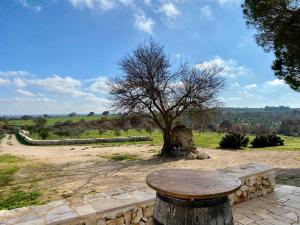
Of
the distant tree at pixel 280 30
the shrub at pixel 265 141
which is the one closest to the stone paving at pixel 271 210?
the distant tree at pixel 280 30

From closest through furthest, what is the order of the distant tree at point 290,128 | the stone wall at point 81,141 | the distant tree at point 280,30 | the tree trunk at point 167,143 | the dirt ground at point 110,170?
the dirt ground at point 110,170
the distant tree at point 280,30
the tree trunk at point 167,143
the stone wall at point 81,141
the distant tree at point 290,128

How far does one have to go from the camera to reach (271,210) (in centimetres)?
566

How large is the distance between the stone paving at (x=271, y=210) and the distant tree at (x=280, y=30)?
5515 mm

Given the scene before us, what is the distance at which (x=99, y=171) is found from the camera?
440 inches

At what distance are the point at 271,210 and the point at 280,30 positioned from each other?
695 centimetres

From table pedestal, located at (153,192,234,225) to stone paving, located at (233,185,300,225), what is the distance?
7.38ft

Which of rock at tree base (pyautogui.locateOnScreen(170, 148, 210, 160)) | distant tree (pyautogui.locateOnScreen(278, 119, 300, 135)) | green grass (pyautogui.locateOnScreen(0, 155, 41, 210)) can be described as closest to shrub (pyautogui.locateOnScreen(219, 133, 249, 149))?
rock at tree base (pyautogui.locateOnScreen(170, 148, 210, 160))

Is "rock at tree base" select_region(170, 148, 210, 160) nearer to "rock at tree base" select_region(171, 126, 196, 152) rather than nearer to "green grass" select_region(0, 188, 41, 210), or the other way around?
"rock at tree base" select_region(171, 126, 196, 152)

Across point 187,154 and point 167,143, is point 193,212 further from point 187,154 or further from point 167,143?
point 167,143

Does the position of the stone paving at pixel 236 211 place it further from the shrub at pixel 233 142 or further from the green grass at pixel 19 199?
the shrub at pixel 233 142

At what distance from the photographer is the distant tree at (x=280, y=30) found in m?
9.77

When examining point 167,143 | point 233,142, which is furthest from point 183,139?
point 233,142

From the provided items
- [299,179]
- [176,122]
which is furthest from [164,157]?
[299,179]

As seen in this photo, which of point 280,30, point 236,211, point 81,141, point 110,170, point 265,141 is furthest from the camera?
point 81,141
